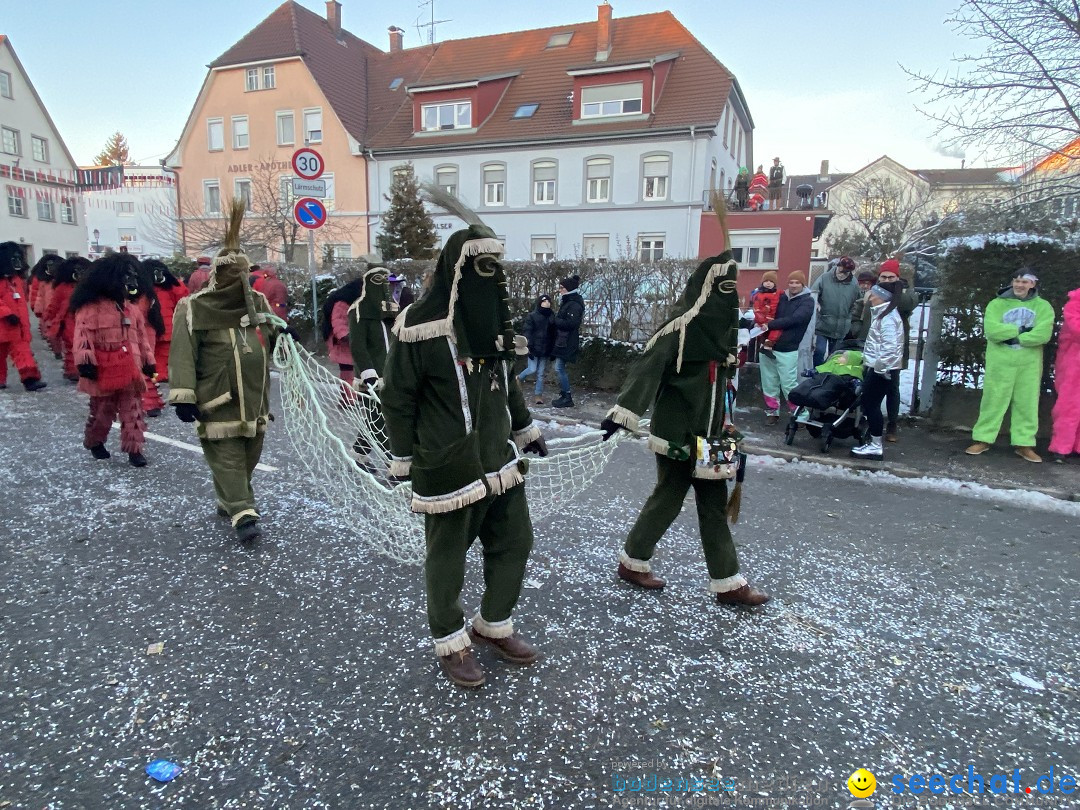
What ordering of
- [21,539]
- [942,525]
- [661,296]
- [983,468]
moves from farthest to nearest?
[661,296] < [983,468] < [942,525] < [21,539]

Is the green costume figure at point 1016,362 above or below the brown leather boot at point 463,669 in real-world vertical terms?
above

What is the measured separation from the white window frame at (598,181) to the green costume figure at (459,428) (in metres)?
26.0

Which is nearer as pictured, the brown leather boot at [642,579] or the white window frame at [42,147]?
the brown leather boot at [642,579]

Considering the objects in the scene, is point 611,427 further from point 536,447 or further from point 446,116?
point 446,116

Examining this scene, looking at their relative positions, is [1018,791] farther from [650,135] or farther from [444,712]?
[650,135]

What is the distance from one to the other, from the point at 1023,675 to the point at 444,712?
9.23 feet

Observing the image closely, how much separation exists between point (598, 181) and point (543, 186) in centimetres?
249

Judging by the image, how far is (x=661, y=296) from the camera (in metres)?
9.91

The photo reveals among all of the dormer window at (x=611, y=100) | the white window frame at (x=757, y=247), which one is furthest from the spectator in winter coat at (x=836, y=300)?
the dormer window at (x=611, y=100)

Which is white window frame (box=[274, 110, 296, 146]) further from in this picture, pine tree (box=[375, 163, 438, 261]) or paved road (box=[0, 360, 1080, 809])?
paved road (box=[0, 360, 1080, 809])

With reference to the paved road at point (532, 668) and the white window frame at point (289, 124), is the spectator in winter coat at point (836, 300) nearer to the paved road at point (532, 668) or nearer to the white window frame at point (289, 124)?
the paved road at point (532, 668)

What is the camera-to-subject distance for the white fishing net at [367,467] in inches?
163

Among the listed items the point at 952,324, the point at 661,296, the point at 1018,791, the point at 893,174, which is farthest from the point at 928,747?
the point at 893,174

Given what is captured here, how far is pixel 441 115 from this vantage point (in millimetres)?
30531
